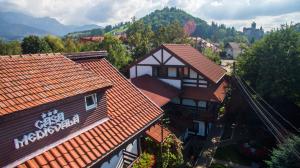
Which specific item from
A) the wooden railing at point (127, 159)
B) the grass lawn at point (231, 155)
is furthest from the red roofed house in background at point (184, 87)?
the wooden railing at point (127, 159)

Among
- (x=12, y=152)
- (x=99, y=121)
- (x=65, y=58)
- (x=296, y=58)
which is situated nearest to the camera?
(x=12, y=152)

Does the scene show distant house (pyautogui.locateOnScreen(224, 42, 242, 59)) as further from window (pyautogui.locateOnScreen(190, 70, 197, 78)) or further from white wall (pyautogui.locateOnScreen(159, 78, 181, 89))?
white wall (pyautogui.locateOnScreen(159, 78, 181, 89))

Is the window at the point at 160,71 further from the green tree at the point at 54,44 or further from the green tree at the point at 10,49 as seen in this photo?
the green tree at the point at 10,49

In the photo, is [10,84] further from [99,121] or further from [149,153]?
[149,153]

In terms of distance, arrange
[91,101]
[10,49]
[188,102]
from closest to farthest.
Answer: [91,101]
[188,102]
[10,49]

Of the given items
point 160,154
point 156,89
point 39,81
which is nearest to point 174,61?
point 156,89

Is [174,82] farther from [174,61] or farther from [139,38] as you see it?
[139,38]

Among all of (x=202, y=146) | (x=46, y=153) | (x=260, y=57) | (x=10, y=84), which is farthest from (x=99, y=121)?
(x=260, y=57)
